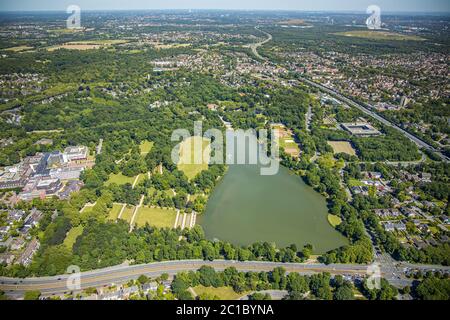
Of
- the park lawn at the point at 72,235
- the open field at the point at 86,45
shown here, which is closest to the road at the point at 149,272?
the park lawn at the point at 72,235

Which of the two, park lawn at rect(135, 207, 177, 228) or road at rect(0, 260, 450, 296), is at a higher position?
park lawn at rect(135, 207, 177, 228)

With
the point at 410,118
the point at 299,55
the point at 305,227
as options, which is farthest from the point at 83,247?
the point at 299,55

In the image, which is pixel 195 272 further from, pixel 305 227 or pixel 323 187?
pixel 323 187

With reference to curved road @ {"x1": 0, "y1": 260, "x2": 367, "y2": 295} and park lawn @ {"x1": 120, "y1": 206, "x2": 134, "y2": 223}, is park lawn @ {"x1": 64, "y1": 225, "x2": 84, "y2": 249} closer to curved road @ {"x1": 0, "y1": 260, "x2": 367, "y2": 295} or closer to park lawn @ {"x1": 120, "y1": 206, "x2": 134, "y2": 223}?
park lawn @ {"x1": 120, "y1": 206, "x2": 134, "y2": 223}

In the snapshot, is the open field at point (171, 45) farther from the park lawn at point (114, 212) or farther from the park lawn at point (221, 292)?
the park lawn at point (221, 292)

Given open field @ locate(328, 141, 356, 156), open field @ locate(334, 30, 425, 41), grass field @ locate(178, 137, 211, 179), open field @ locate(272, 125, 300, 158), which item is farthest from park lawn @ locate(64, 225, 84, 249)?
open field @ locate(334, 30, 425, 41)

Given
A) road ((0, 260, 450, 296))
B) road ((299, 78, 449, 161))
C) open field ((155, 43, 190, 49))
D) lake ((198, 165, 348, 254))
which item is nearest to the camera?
road ((0, 260, 450, 296))

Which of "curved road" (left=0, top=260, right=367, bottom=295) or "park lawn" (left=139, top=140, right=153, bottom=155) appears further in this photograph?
"park lawn" (left=139, top=140, right=153, bottom=155)
